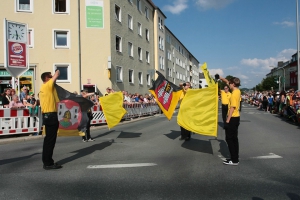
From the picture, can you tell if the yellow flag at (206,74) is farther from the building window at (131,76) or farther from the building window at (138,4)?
the building window at (138,4)

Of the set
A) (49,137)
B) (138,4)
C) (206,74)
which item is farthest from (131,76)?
(49,137)

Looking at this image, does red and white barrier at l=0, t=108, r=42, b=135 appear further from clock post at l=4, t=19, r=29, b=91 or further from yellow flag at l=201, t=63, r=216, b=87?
yellow flag at l=201, t=63, r=216, b=87

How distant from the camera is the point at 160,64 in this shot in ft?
148

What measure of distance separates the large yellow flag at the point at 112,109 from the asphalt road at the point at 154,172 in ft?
3.51

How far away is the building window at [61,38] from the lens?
25391mm

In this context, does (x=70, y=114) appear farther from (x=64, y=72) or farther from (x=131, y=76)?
(x=131, y=76)

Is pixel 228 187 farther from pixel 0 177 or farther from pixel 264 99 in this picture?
pixel 264 99

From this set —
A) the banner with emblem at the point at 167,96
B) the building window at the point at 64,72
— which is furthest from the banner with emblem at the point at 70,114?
the building window at the point at 64,72

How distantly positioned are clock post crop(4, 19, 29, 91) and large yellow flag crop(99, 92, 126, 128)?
524 centimetres

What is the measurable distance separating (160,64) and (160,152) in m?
38.3

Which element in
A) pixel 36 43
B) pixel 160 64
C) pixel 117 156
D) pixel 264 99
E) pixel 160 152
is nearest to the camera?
pixel 117 156

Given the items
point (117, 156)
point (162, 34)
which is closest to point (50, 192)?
point (117, 156)

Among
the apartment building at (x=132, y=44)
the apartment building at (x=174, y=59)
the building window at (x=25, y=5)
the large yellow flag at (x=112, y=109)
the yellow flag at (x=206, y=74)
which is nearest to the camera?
the yellow flag at (x=206, y=74)

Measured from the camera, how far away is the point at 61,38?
25547 mm
